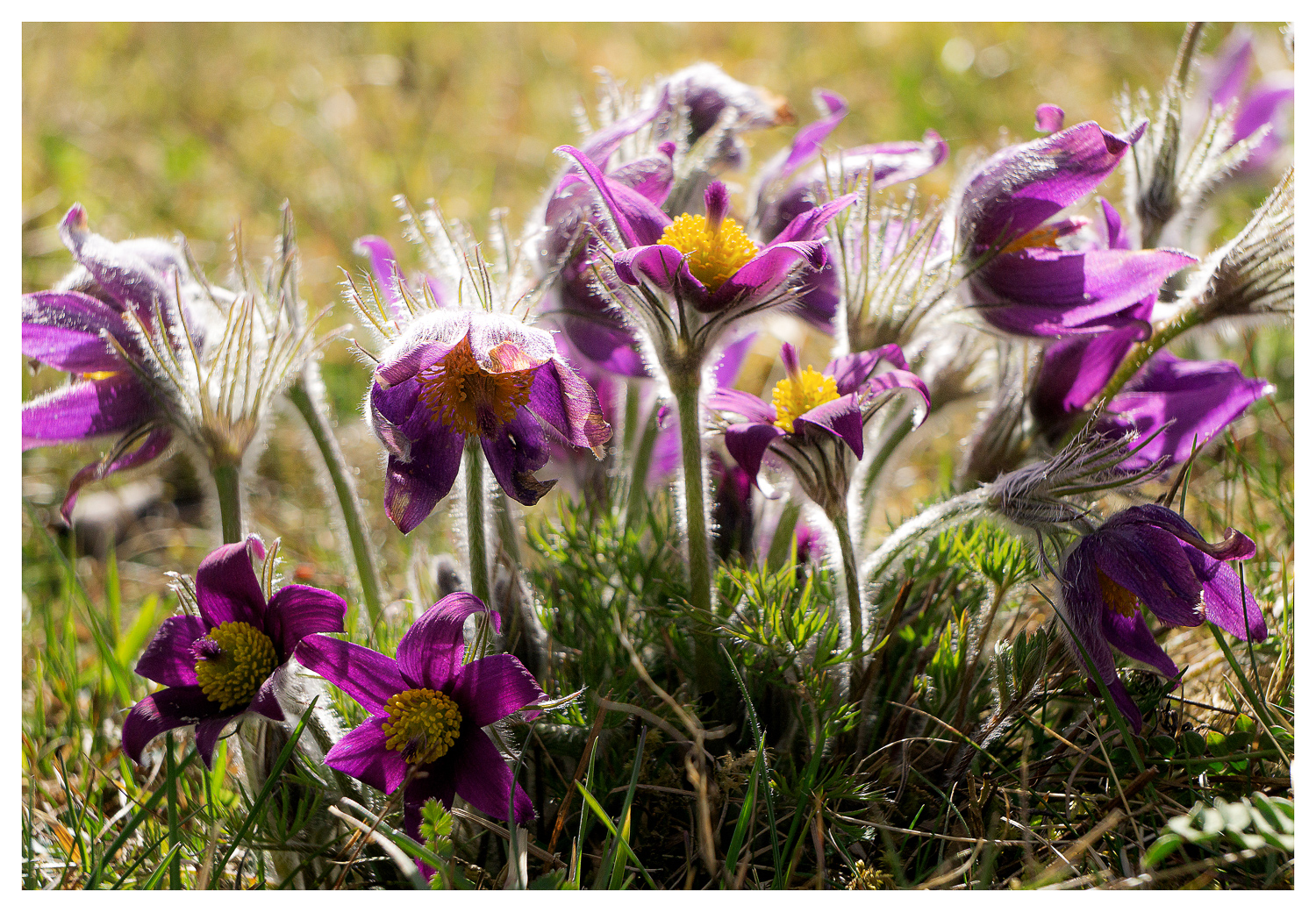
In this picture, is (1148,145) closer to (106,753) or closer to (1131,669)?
(1131,669)

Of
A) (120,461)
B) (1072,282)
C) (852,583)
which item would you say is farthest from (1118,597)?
(120,461)

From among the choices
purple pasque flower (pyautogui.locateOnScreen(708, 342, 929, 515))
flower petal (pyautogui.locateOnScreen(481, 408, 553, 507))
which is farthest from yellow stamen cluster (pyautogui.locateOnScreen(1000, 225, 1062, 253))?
flower petal (pyautogui.locateOnScreen(481, 408, 553, 507))

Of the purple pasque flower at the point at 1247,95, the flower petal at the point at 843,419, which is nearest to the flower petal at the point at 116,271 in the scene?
the flower petal at the point at 843,419

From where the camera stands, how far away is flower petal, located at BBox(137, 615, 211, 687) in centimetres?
135

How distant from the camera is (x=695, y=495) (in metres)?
1.42

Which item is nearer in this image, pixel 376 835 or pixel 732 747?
pixel 376 835

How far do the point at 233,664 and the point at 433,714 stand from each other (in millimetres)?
285

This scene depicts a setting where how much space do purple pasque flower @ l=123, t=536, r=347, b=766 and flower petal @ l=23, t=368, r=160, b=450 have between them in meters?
0.31

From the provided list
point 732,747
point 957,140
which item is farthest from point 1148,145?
point 957,140

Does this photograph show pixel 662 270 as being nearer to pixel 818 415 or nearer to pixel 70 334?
pixel 818 415

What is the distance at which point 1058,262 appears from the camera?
57.9 inches

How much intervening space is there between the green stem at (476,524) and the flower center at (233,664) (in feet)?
0.93

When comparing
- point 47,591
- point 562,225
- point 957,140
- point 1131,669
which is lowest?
point 1131,669
